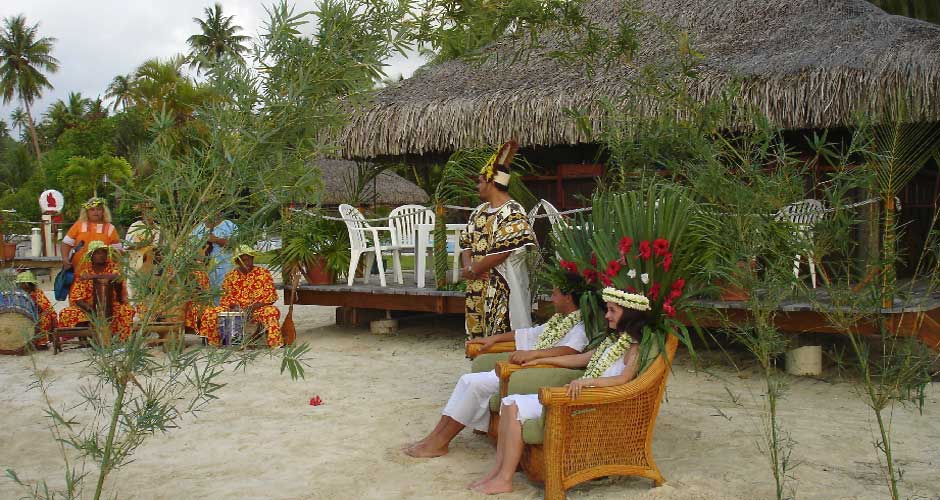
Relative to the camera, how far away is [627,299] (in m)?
4.07

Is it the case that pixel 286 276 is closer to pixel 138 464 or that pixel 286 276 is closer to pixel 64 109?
pixel 138 464

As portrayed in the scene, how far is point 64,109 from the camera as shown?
38.6 m

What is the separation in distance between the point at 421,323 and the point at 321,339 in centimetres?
131

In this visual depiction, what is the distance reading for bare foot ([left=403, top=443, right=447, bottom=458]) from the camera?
4.70m

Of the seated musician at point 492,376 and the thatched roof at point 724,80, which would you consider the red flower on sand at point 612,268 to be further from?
the thatched roof at point 724,80

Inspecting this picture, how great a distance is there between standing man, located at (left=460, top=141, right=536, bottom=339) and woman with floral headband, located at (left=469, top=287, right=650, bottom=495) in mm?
1287

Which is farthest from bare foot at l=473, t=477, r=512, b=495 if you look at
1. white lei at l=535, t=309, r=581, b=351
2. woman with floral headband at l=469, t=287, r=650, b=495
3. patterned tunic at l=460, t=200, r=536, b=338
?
patterned tunic at l=460, t=200, r=536, b=338

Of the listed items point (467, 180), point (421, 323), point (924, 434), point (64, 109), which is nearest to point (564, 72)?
point (467, 180)

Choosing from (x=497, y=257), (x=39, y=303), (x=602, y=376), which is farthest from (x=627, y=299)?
(x=39, y=303)

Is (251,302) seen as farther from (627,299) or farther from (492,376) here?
(627,299)

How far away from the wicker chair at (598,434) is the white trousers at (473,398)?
44 cm

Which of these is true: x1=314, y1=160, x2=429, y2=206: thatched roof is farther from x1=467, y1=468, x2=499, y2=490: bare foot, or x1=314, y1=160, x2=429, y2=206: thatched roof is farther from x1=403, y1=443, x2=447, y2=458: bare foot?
x1=467, y1=468, x2=499, y2=490: bare foot

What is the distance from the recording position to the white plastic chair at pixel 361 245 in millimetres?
8852

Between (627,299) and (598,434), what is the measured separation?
647 mm
